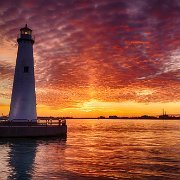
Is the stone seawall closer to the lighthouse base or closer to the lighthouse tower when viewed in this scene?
the lighthouse base

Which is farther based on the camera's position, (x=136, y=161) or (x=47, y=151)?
(x=47, y=151)

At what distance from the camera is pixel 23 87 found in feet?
160

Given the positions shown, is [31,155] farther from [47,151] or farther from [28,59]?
[28,59]

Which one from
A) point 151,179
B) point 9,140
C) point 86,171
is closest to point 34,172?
point 86,171

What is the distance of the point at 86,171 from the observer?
23.7 meters

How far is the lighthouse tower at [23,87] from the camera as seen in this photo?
48688 mm

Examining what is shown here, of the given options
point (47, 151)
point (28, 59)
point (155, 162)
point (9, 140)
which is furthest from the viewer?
point (28, 59)

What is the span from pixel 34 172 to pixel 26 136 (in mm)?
26141

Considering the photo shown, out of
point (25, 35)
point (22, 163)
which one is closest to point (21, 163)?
point (22, 163)

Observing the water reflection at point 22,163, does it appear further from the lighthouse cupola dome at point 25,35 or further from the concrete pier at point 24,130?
the lighthouse cupola dome at point 25,35

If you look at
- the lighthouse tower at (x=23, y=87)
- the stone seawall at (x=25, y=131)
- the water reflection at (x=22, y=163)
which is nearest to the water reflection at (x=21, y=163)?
the water reflection at (x=22, y=163)

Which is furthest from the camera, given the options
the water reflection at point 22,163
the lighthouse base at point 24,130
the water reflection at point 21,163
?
the lighthouse base at point 24,130

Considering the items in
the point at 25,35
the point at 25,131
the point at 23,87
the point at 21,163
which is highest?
the point at 25,35

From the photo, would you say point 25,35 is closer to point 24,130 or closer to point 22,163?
point 24,130
